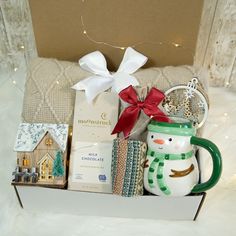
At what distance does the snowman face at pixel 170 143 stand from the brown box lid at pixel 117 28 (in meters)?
0.28

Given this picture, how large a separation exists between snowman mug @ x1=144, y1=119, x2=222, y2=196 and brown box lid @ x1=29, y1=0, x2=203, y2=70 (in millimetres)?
252

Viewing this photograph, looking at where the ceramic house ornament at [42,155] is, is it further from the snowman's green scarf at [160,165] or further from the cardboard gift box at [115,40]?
the snowman's green scarf at [160,165]

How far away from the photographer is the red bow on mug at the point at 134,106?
2.95 ft

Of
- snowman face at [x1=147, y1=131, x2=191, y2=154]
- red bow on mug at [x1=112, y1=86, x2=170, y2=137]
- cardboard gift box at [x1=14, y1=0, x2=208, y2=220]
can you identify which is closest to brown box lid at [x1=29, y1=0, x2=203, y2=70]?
cardboard gift box at [x1=14, y1=0, x2=208, y2=220]

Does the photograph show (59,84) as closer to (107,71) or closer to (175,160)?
(107,71)

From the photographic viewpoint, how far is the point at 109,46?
1.03 metres

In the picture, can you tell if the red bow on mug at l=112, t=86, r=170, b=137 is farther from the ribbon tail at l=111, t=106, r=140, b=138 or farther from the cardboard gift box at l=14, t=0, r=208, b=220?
the cardboard gift box at l=14, t=0, r=208, b=220

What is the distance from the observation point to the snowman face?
84cm

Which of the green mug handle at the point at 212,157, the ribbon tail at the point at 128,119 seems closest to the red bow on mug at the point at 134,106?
the ribbon tail at the point at 128,119

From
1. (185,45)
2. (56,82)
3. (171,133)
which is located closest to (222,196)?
(171,133)

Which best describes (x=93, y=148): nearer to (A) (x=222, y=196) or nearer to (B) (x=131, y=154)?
(B) (x=131, y=154)

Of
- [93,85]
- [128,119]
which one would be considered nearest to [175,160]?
[128,119]

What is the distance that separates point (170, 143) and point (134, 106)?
0.13 m

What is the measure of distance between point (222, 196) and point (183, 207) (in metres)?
0.16
